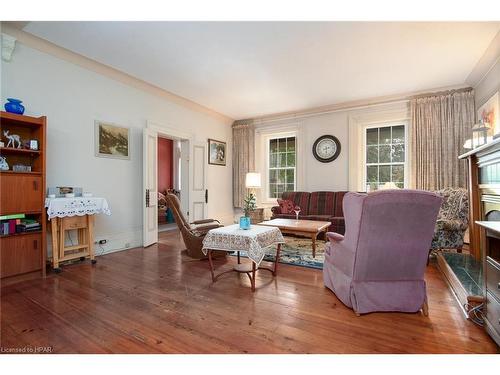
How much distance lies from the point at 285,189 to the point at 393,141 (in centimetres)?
262

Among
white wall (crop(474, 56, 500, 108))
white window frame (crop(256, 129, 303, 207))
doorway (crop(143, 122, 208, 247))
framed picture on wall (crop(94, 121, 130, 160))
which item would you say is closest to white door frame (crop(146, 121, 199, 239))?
doorway (crop(143, 122, 208, 247))

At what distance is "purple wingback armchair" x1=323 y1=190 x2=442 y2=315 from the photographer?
6.16 ft

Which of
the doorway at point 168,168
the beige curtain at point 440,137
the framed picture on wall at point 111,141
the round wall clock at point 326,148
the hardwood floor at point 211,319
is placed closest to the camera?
the hardwood floor at point 211,319

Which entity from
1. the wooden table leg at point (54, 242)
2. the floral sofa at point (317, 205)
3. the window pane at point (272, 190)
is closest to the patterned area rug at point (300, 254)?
the floral sofa at point (317, 205)

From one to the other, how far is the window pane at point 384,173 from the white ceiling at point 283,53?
149 centimetres

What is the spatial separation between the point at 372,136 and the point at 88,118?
536cm

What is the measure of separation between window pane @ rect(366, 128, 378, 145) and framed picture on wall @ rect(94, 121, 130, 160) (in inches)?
190

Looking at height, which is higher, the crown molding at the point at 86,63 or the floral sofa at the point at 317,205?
the crown molding at the point at 86,63

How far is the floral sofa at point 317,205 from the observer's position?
202 inches

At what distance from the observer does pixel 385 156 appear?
A: 5.31 metres

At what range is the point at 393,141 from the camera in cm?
524

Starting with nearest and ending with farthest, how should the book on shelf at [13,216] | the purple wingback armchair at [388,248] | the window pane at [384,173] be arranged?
the purple wingback armchair at [388,248] → the book on shelf at [13,216] → the window pane at [384,173]

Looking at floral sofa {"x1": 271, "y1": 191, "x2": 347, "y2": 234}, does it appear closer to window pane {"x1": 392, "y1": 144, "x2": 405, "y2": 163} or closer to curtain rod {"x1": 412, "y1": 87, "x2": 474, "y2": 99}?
window pane {"x1": 392, "y1": 144, "x2": 405, "y2": 163}

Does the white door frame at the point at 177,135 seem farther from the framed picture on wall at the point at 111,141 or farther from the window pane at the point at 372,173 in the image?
the window pane at the point at 372,173
